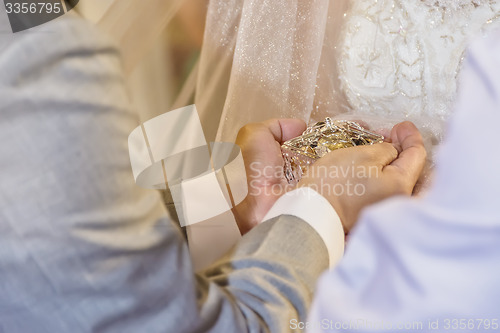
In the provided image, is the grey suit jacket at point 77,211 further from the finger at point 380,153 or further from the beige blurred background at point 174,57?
the beige blurred background at point 174,57

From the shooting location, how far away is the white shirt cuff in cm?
38

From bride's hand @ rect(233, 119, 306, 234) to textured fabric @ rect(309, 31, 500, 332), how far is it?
358 mm

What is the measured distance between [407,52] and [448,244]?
18.2 inches

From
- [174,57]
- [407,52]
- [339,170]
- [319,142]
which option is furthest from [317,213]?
[174,57]

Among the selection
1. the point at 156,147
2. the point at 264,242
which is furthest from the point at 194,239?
the point at 264,242

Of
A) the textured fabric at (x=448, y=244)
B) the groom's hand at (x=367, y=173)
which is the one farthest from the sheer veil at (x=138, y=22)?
the textured fabric at (x=448, y=244)

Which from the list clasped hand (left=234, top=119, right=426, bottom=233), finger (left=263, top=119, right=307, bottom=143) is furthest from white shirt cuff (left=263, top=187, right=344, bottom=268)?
finger (left=263, top=119, right=307, bottom=143)

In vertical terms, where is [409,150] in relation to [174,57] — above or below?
below

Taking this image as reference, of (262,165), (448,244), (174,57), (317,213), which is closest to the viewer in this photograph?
(448,244)

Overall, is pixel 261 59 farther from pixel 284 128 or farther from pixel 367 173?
pixel 367 173

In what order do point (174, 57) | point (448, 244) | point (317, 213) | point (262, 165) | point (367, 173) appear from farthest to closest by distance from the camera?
point (174, 57)
point (262, 165)
point (367, 173)
point (317, 213)
point (448, 244)

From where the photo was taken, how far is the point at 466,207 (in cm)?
21

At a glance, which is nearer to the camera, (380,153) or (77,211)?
(77,211)

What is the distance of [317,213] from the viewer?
38 cm
